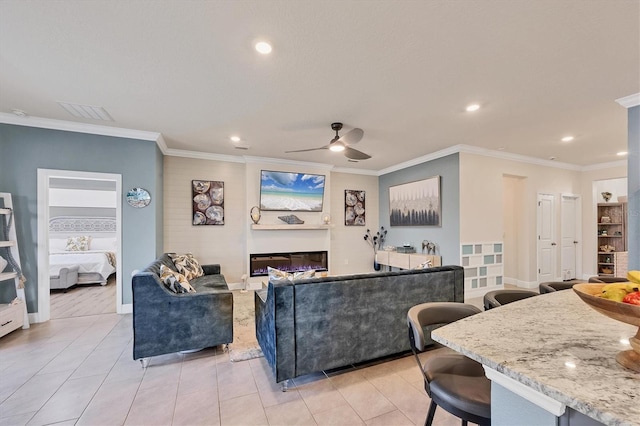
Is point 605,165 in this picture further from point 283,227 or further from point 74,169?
point 74,169

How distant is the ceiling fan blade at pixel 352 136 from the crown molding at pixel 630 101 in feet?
9.24

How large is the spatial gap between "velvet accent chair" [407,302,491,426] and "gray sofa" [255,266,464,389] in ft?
3.23

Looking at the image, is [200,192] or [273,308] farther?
[200,192]

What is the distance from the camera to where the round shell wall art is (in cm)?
543

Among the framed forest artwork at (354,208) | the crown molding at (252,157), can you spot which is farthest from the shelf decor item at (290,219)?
the framed forest artwork at (354,208)

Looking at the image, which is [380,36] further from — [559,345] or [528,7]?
[559,345]

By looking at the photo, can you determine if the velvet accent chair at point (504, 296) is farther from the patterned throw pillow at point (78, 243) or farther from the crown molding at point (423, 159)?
the patterned throw pillow at point (78, 243)

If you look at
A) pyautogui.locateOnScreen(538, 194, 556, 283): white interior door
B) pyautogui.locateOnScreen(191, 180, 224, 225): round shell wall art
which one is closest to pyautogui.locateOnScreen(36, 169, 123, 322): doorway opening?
pyautogui.locateOnScreen(191, 180, 224, 225): round shell wall art

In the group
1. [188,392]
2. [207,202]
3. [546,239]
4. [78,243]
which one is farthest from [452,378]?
[78,243]

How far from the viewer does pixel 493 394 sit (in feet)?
3.07

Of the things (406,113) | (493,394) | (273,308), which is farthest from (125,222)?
(493,394)

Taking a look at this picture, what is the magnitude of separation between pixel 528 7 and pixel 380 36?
0.93 meters

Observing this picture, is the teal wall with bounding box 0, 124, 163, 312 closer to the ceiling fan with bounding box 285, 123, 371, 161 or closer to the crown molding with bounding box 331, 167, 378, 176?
the ceiling fan with bounding box 285, 123, 371, 161

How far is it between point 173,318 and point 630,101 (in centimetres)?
526
